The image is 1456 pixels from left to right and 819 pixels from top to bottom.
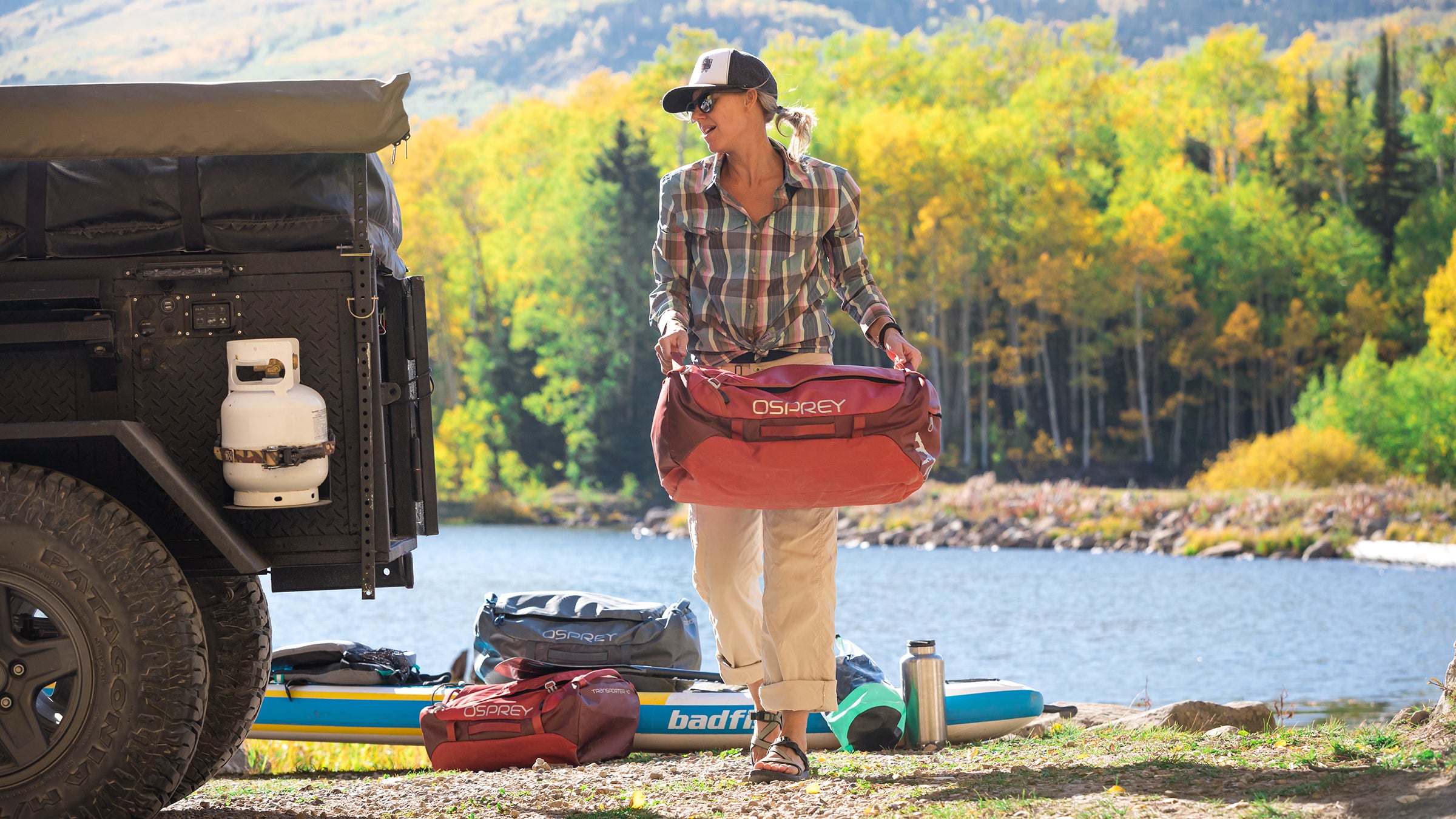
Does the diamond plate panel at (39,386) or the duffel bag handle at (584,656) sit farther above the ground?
the diamond plate panel at (39,386)

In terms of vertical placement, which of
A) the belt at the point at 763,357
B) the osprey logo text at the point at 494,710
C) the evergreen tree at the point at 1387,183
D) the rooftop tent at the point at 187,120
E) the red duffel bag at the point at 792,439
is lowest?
the osprey logo text at the point at 494,710

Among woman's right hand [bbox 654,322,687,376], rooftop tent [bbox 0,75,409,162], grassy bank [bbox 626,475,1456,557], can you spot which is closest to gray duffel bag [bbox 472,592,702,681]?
woman's right hand [bbox 654,322,687,376]

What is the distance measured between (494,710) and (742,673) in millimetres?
1173

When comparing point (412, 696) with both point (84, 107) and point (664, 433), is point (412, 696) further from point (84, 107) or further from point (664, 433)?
point (84, 107)

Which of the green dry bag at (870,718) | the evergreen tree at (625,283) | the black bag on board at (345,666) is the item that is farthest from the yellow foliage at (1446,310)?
the black bag on board at (345,666)

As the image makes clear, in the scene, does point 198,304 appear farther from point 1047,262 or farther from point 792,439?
point 1047,262

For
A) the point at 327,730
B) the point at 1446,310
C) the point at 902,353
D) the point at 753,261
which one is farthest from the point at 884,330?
the point at 1446,310

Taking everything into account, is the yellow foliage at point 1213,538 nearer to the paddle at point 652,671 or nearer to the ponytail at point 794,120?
the paddle at point 652,671

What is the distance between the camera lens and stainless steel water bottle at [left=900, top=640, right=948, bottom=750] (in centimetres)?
491

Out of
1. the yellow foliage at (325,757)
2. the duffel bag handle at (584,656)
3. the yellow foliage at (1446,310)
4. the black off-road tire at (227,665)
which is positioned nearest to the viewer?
the black off-road tire at (227,665)

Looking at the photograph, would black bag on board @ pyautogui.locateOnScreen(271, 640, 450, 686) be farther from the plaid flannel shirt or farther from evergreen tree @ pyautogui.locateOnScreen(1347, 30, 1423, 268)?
evergreen tree @ pyautogui.locateOnScreen(1347, 30, 1423, 268)

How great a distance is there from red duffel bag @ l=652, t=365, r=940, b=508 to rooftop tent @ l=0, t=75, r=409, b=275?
3.23 feet

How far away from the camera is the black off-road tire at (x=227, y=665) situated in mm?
3658

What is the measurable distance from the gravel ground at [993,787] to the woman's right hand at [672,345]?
1140 mm
